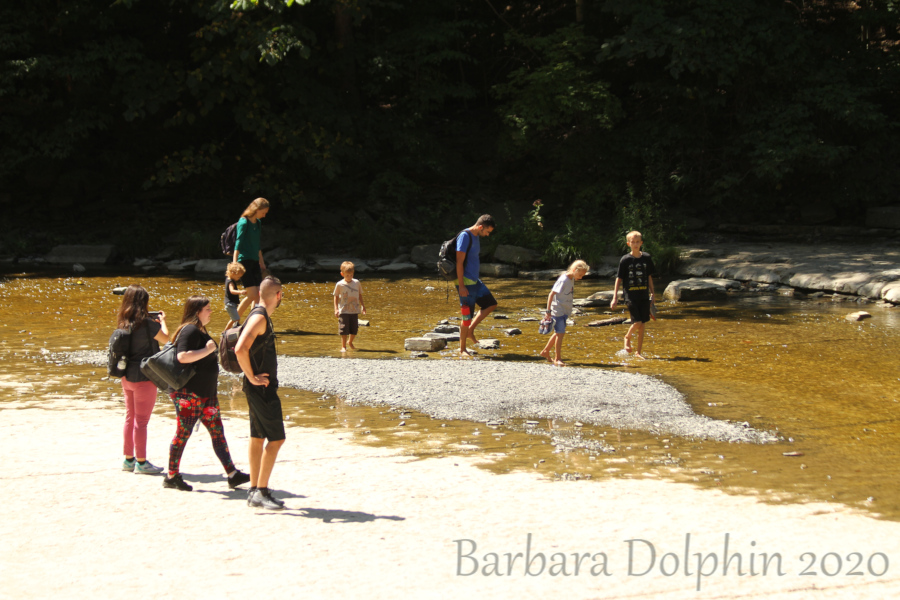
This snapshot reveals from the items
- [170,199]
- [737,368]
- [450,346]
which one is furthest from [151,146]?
[737,368]

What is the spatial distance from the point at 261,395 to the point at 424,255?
14.8 m

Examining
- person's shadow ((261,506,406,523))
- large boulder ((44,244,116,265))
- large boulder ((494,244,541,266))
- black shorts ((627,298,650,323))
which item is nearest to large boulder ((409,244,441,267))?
large boulder ((494,244,541,266))

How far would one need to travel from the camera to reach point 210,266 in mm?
19234

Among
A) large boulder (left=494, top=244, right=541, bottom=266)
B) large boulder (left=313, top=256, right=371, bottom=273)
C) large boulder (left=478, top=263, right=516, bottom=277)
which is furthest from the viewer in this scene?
large boulder (left=313, top=256, right=371, bottom=273)

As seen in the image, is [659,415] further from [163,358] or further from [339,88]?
[339,88]

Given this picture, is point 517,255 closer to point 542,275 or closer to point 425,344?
point 542,275

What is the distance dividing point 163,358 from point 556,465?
2752 mm

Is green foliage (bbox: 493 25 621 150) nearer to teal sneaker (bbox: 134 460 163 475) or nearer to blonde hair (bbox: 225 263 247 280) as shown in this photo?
blonde hair (bbox: 225 263 247 280)

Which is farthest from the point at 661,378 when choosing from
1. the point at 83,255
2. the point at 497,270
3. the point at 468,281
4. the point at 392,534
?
the point at 83,255

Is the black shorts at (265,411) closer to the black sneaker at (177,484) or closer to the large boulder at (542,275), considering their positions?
the black sneaker at (177,484)

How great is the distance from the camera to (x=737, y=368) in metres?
8.55

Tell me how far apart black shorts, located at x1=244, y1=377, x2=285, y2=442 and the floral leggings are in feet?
1.69

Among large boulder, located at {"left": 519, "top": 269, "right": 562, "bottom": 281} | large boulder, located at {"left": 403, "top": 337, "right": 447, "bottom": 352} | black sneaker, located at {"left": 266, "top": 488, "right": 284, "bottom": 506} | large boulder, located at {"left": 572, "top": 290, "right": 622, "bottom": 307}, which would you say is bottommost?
black sneaker, located at {"left": 266, "top": 488, "right": 284, "bottom": 506}

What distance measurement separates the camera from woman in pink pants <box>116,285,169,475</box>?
5180 mm
